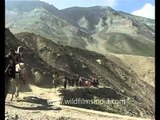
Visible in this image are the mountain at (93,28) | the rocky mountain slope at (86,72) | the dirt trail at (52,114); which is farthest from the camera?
the mountain at (93,28)

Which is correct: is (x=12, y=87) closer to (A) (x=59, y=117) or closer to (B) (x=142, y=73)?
(A) (x=59, y=117)

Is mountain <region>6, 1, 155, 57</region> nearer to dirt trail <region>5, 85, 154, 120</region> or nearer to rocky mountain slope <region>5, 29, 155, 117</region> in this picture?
rocky mountain slope <region>5, 29, 155, 117</region>

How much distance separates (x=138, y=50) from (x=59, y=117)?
7728cm

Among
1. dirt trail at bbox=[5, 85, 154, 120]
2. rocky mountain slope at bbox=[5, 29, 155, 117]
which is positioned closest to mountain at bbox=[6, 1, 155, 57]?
rocky mountain slope at bbox=[5, 29, 155, 117]

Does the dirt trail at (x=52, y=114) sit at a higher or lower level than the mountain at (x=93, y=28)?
lower

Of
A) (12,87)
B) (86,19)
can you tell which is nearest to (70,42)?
(86,19)

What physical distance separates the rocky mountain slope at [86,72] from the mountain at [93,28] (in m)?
7.47

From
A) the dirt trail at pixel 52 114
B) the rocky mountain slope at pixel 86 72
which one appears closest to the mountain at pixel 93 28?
the rocky mountain slope at pixel 86 72

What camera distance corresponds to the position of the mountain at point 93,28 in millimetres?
63969

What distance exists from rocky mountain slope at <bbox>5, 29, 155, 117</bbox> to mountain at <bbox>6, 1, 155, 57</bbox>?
24.5 ft

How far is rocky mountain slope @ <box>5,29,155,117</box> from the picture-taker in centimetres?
3044

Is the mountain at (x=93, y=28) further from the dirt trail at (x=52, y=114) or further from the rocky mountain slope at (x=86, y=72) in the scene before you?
the dirt trail at (x=52, y=114)

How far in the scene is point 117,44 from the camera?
10488 centimetres
